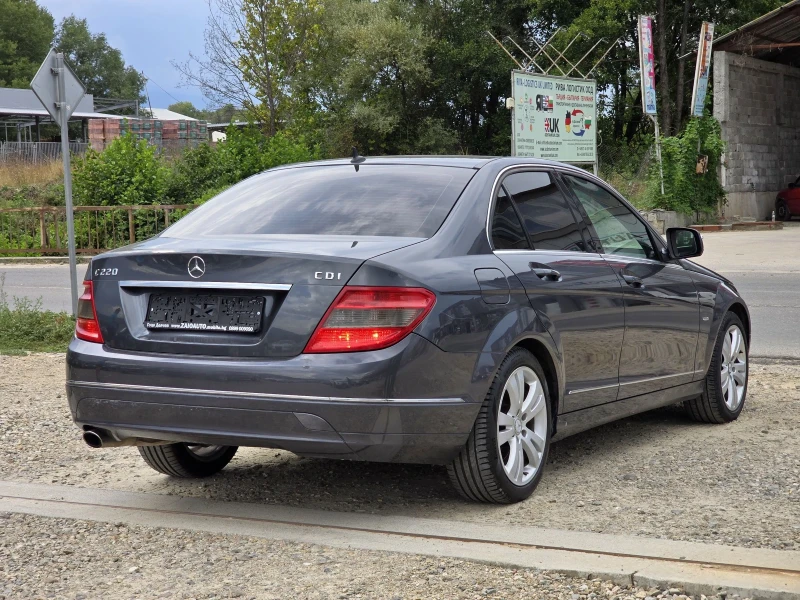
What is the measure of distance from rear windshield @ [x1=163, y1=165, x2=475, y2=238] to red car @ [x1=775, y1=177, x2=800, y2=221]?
33.9m

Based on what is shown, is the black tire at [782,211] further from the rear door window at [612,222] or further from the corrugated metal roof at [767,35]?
the rear door window at [612,222]

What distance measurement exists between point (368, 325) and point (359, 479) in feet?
4.81

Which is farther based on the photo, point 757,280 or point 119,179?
point 119,179

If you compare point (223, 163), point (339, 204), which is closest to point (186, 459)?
point (339, 204)

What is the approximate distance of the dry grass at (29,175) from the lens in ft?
123

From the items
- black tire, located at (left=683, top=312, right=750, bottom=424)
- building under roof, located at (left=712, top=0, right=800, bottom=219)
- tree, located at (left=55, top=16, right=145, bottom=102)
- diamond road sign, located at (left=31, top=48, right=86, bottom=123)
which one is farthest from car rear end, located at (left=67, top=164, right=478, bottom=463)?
tree, located at (left=55, top=16, right=145, bottom=102)

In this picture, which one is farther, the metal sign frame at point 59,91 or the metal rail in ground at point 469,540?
the metal sign frame at point 59,91

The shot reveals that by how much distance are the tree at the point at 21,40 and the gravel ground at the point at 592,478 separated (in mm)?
88420

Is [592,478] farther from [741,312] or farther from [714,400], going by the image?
[741,312]

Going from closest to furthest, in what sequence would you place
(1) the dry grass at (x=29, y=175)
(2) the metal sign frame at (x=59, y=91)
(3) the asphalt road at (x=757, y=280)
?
(3) the asphalt road at (x=757, y=280) < (2) the metal sign frame at (x=59, y=91) < (1) the dry grass at (x=29, y=175)

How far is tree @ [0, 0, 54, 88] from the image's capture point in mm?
90500

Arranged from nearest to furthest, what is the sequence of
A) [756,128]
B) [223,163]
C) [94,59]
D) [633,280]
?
[633,280], [223,163], [756,128], [94,59]

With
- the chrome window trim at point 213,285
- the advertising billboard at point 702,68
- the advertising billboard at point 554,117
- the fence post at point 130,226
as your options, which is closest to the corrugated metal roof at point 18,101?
the fence post at point 130,226

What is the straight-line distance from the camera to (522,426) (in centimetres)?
496
